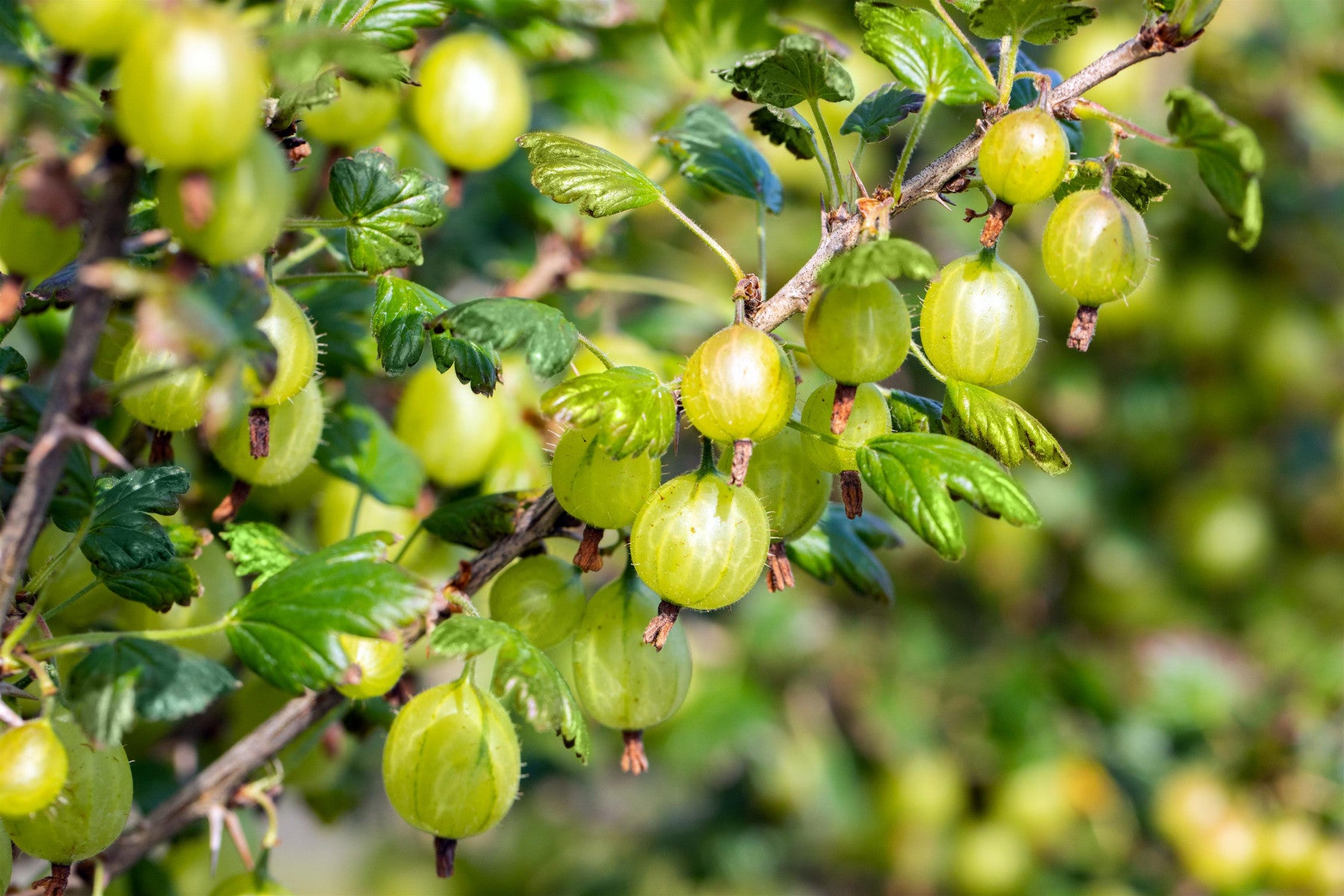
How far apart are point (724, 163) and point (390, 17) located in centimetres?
38

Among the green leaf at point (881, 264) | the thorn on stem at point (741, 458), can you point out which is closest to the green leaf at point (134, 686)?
the thorn on stem at point (741, 458)

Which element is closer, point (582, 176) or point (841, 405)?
point (841, 405)

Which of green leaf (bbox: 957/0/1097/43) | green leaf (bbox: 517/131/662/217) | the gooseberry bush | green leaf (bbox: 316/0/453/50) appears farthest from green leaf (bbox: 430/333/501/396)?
green leaf (bbox: 957/0/1097/43)

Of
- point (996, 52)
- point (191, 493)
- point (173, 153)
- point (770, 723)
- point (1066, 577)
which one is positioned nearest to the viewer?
point (173, 153)

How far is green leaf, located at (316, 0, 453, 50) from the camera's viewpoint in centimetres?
101

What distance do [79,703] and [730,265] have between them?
1.95ft

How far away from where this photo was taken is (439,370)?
100cm

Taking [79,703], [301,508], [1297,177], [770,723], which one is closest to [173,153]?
[79,703]

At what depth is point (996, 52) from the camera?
3.91ft

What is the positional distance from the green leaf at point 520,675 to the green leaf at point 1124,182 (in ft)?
2.01

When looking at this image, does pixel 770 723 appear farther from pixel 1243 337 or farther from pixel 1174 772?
pixel 1243 337

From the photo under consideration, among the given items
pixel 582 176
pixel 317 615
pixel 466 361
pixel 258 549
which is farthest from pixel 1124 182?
pixel 258 549

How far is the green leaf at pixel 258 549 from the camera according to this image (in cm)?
109

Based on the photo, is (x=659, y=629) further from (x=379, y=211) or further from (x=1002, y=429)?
(x=379, y=211)
